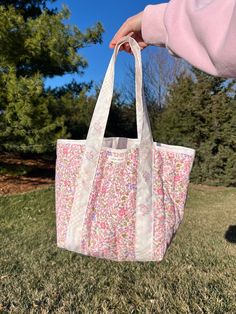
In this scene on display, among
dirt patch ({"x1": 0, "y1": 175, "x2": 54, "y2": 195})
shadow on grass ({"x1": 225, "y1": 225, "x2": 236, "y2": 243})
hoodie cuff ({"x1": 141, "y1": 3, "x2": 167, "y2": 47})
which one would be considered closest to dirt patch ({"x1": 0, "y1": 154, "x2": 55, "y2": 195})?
dirt patch ({"x1": 0, "y1": 175, "x2": 54, "y2": 195})

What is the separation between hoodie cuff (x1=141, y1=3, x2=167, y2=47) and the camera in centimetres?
125

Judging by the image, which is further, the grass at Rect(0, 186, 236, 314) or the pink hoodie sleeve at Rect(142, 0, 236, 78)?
the grass at Rect(0, 186, 236, 314)

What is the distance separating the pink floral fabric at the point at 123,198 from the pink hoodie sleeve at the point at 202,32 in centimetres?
59

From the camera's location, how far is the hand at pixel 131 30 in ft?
4.94

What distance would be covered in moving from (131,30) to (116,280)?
185 cm

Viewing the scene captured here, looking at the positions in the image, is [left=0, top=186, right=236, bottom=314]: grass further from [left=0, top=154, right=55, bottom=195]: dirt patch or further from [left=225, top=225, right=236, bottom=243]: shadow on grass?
[left=0, top=154, right=55, bottom=195]: dirt patch

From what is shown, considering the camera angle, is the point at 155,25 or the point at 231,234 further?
the point at 231,234

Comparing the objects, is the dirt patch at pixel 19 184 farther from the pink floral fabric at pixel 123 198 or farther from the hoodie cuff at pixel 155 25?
the hoodie cuff at pixel 155 25

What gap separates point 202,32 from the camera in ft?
3.40

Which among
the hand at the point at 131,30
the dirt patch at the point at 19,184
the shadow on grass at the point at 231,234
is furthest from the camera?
the dirt patch at the point at 19,184

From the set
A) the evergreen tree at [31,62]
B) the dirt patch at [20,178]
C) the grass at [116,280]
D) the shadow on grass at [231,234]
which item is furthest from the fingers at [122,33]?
the dirt patch at [20,178]

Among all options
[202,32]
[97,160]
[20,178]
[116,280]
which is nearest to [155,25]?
[202,32]

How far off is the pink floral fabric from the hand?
49cm

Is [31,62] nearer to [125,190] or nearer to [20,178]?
[20,178]
